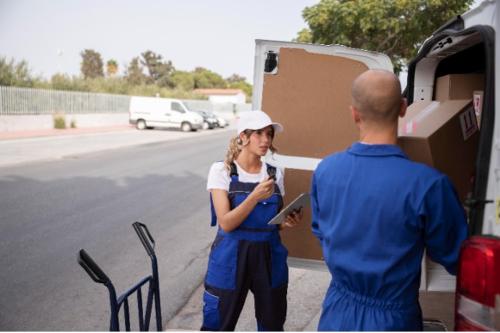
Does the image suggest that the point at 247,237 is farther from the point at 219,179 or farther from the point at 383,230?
the point at 383,230

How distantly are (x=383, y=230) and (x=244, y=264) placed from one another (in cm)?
113

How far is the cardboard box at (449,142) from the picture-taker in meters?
2.23

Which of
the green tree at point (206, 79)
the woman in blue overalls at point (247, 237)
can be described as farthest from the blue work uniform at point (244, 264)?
the green tree at point (206, 79)

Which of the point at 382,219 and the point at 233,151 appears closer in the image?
the point at 382,219

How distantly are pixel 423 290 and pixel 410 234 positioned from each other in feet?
2.32

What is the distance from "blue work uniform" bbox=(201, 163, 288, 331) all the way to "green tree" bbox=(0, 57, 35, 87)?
2813 cm

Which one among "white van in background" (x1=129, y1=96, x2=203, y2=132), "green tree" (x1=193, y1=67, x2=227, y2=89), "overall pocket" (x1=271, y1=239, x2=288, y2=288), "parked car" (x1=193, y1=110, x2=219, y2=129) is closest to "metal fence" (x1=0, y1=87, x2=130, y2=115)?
"white van in background" (x1=129, y1=96, x2=203, y2=132)

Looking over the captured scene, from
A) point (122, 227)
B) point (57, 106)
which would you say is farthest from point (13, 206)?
point (57, 106)

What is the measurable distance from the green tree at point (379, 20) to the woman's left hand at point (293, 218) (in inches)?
372

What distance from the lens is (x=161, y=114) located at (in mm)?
32438

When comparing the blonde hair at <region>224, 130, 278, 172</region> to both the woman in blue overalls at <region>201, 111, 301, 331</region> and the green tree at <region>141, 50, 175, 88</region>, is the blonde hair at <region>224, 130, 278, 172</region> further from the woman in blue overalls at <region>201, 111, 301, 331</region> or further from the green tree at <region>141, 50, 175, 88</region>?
the green tree at <region>141, 50, 175, 88</region>

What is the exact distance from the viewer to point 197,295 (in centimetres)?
496

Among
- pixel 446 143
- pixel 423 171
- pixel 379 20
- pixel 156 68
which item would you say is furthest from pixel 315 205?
pixel 156 68

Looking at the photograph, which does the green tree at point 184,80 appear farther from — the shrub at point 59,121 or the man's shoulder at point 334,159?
the man's shoulder at point 334,159
